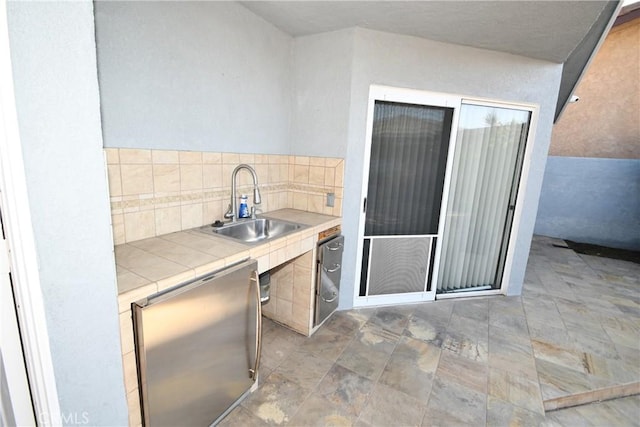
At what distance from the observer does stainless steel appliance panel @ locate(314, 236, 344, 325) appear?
87.4 inches

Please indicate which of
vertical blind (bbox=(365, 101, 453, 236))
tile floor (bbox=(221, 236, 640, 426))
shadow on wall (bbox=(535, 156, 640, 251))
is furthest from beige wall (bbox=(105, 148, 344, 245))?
shadow on wall (bbox=(535, 156, 640, 251))

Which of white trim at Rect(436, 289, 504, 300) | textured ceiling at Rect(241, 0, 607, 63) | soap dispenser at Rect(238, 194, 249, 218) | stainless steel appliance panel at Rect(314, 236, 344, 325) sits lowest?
white trim at Rect(436, 289, 504, 300)

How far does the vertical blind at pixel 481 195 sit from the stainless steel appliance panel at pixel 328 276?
46.8 inches

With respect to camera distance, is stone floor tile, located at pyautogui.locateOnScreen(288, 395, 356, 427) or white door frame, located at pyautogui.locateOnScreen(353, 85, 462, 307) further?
white door frame, located at pyautogui.locateOnScreen(353, 85, 462, 307)

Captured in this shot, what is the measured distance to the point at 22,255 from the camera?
742 mm

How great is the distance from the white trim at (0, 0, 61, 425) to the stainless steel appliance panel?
1576 millimetres

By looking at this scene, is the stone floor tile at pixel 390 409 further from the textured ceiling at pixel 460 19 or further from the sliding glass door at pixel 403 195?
the textured ceiling at pixel 460 19

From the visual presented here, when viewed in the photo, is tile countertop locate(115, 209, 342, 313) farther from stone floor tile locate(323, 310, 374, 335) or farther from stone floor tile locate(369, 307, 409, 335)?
stone floor tile locate(369, 307, 409, 335)

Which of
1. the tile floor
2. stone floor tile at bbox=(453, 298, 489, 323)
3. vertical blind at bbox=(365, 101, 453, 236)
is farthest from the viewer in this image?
stone floor tile at bbox=(453, 298, 489, 323)

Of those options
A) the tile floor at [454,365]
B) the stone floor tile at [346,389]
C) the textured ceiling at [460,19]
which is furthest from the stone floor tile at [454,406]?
the textured ceiling at [460,19]

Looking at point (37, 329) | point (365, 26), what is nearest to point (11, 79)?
point (37, 329)

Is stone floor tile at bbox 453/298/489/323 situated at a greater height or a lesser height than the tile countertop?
lesser

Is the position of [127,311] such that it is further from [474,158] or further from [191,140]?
[474,158]

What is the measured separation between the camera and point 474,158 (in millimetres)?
2777
